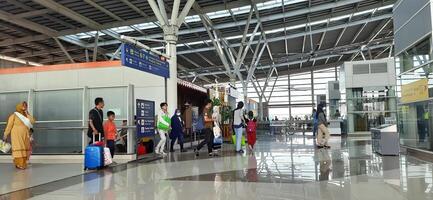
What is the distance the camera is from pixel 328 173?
762cm

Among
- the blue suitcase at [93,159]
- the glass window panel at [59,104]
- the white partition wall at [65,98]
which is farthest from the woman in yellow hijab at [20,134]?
the glass window panel at [59,104]

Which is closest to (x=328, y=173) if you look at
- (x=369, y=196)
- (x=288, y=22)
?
(x=369, y=196)

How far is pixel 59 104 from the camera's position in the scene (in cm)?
1252

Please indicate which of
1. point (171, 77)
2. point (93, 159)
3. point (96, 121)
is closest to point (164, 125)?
point (171, 77)

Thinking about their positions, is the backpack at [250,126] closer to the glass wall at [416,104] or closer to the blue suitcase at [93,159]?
the glass wall at [416,104]

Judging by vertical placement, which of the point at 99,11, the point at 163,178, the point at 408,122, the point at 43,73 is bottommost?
the point at 163,178

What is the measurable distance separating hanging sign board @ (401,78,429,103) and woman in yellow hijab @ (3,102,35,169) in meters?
10.0

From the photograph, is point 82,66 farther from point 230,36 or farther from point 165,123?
point 230,36

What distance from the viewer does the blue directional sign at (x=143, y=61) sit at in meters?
10.5

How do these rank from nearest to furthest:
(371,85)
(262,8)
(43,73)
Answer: (43,73), (262,8), (371,85)

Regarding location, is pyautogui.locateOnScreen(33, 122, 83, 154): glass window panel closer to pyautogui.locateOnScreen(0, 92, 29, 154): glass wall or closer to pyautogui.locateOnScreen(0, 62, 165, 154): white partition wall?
pyautogui.locateOnScreen(0, 62, 165, 154): white partition wall

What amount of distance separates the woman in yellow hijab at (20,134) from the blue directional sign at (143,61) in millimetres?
2773

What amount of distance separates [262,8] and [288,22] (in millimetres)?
4344

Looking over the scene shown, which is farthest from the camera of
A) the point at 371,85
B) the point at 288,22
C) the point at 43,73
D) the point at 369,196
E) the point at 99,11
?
the point at 288,22
